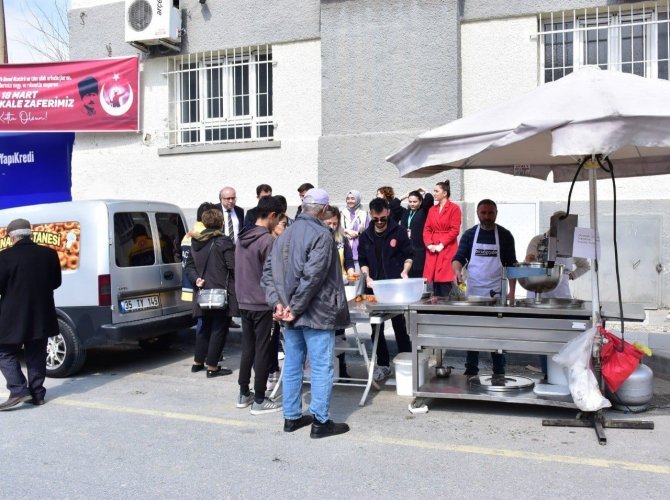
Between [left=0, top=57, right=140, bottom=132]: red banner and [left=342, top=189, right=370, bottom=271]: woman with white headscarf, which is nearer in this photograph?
[left=342, top=189, right=370, bottom=271]: woman with white headscarf

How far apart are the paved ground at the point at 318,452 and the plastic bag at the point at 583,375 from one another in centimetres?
24

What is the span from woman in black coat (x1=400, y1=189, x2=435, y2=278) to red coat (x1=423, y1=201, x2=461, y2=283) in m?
0.25

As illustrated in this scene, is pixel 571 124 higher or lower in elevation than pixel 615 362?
higher

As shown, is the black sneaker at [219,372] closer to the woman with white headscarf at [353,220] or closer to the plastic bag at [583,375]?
the woman with white headscarf at [353,220]

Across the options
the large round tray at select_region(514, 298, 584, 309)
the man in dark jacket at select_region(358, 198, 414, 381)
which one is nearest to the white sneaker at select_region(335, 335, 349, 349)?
the man in dark jacket at select_region(358, 198, 414, 381)

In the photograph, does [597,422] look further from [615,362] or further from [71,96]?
[71,96]

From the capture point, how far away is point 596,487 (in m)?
4.20

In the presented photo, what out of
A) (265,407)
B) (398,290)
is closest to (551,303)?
(398,290)

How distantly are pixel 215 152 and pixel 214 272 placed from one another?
538 cm

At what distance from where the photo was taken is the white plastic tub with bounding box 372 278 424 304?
6088mm

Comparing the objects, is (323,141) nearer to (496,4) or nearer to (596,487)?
→ (496,4)

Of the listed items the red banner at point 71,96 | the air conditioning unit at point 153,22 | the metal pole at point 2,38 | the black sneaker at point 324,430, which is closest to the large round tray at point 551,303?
the black sneaker at point 324,430

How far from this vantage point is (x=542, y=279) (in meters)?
5.77

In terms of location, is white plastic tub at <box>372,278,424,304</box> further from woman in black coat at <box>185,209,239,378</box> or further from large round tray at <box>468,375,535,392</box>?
woman in black coat at <box>185,209,239,378</box>
